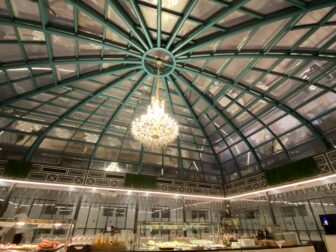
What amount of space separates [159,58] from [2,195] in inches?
473

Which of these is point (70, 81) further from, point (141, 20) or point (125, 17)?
point (141, 20)

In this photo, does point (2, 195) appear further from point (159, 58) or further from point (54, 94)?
point (159, 58)

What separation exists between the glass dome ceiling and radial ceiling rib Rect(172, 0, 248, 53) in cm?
4

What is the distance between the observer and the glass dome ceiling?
6.71 meters

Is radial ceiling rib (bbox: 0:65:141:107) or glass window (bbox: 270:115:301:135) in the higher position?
radial ceiling rib (bbox: 0:65:141:107)

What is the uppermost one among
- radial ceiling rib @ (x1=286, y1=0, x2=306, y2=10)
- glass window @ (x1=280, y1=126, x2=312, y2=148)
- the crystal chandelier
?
radial ceiling rib @ (x1=286, y1=0, x2=306, y2=10)

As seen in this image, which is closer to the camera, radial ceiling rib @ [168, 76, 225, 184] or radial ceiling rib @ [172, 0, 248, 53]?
radial ceiling rib @ [172, 0, 248, 53]

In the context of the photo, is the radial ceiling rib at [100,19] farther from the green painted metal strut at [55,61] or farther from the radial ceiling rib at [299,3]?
the radial ceiling rib at [299,3]

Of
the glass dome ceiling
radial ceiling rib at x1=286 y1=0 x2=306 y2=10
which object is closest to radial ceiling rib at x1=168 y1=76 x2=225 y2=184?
the glass dome ceiling

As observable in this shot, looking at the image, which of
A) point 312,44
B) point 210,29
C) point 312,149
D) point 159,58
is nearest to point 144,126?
point 159,58

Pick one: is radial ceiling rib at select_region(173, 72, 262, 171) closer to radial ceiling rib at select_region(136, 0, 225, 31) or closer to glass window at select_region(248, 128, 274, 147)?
glass window at select_region(248, 128, 274, 147)

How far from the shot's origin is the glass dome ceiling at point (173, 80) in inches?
264

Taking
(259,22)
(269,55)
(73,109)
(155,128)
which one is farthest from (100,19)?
(269,55)

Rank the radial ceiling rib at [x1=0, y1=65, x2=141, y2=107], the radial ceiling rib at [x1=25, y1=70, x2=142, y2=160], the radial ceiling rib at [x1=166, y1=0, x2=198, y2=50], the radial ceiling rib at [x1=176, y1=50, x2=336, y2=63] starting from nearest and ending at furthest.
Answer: the radial ceiling rib at [x1=166, y1=0, x2=198, y2=50], the radial ceiling rib at [x1=176, y1=50, x2=336, y2=63], the radial ceiling rib at [x1=0, y1=65, x2=141, y2=107], the radial ceiling rib at [x1=25, y1=70, x2=142, y2=160]
